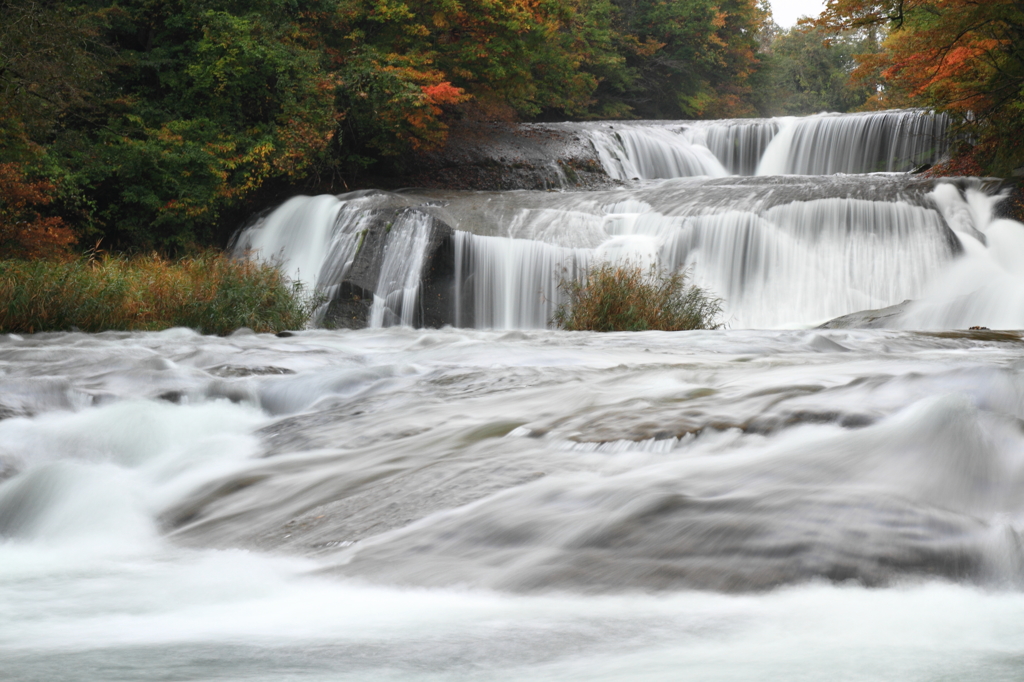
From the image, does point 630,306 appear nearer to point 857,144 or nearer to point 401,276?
point 401,276

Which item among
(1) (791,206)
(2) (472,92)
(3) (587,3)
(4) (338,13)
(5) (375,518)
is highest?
(3) (587,3)

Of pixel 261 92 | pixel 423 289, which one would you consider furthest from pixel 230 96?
pixel 423 289

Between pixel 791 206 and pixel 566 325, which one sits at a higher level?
pixel 791 206

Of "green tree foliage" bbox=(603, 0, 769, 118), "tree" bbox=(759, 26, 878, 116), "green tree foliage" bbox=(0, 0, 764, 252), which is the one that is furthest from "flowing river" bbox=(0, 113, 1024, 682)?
"tree" bbox=(759, 26, 878, 116)

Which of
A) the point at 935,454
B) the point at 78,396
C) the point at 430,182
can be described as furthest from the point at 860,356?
the point at 430,182

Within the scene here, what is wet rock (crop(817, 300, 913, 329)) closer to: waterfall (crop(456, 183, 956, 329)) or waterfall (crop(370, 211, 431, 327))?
waterfall (crop(456, 183, 956, 329))

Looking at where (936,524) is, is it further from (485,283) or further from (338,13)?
(338,13)

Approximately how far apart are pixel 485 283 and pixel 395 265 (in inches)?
61.1

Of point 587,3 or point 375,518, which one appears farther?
point 587,3

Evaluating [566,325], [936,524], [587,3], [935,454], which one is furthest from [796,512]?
[587,3]

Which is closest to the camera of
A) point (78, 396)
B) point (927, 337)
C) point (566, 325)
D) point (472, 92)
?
point (78, 396)

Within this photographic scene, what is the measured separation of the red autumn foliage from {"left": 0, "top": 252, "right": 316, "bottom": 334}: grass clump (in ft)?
7.96

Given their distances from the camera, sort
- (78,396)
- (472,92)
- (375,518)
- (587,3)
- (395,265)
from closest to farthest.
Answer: (375,518) < (78,396) < (395,265) < (472,92) < (587,3)

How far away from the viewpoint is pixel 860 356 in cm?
607
